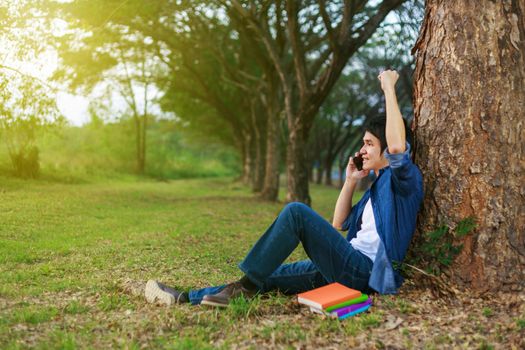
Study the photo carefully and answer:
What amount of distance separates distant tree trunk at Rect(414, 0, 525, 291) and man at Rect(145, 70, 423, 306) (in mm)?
284

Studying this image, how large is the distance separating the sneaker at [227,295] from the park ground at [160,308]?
71mm

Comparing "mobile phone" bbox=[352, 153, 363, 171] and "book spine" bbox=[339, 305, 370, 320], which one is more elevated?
"mobile phone" bbox=[352, 153, 363, 171]

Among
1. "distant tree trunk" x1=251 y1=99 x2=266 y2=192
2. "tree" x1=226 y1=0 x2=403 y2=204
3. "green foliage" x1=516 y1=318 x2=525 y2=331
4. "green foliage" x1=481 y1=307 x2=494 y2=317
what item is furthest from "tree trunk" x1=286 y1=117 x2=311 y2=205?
"green foliage" x1=516 y1=318 x2=525 y2=331

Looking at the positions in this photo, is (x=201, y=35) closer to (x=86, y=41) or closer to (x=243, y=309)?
(x=86, y=41)

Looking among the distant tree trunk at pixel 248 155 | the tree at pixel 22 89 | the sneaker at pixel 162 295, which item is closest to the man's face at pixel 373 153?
the sneaker at pixel 162 295

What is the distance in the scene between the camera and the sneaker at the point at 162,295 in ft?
13.3

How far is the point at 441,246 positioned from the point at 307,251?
1.05 meters

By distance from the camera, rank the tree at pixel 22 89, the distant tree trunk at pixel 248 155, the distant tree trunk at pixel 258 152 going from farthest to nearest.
Result: the distant tree trunk at pixel 248 155 < the distant tree trunk at pixel 258 152 < the tree at pixel 22 89

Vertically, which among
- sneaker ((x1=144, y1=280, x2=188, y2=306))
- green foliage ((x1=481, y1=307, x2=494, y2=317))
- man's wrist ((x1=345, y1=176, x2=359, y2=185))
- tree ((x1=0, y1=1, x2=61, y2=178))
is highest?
tree ((x1=0, y1=1, x2=61, y2=178))

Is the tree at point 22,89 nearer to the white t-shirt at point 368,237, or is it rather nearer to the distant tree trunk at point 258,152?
the white t-shirt at point 368,237

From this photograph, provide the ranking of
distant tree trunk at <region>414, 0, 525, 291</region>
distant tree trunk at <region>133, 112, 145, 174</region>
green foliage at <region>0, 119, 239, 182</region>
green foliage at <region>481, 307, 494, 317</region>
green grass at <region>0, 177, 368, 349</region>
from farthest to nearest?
1. distant tree trunk at <region>133, 112, 145, 174</region>
2. green foliage at <region>0, 119, 239, 182</region>
3. distant tree trunk at <region>414, 0, 525, 291</region>
4. green foliage at <region>481, 307, 494, 317</region>
5. green grass at <region>0, 177, 368, 349</region>

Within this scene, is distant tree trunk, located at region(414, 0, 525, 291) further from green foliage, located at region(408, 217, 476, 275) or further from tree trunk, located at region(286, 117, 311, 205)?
tree trunk, located at region(286, 117, 311, 205)

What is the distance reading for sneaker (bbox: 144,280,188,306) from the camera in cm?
407

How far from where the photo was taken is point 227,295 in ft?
12.8
